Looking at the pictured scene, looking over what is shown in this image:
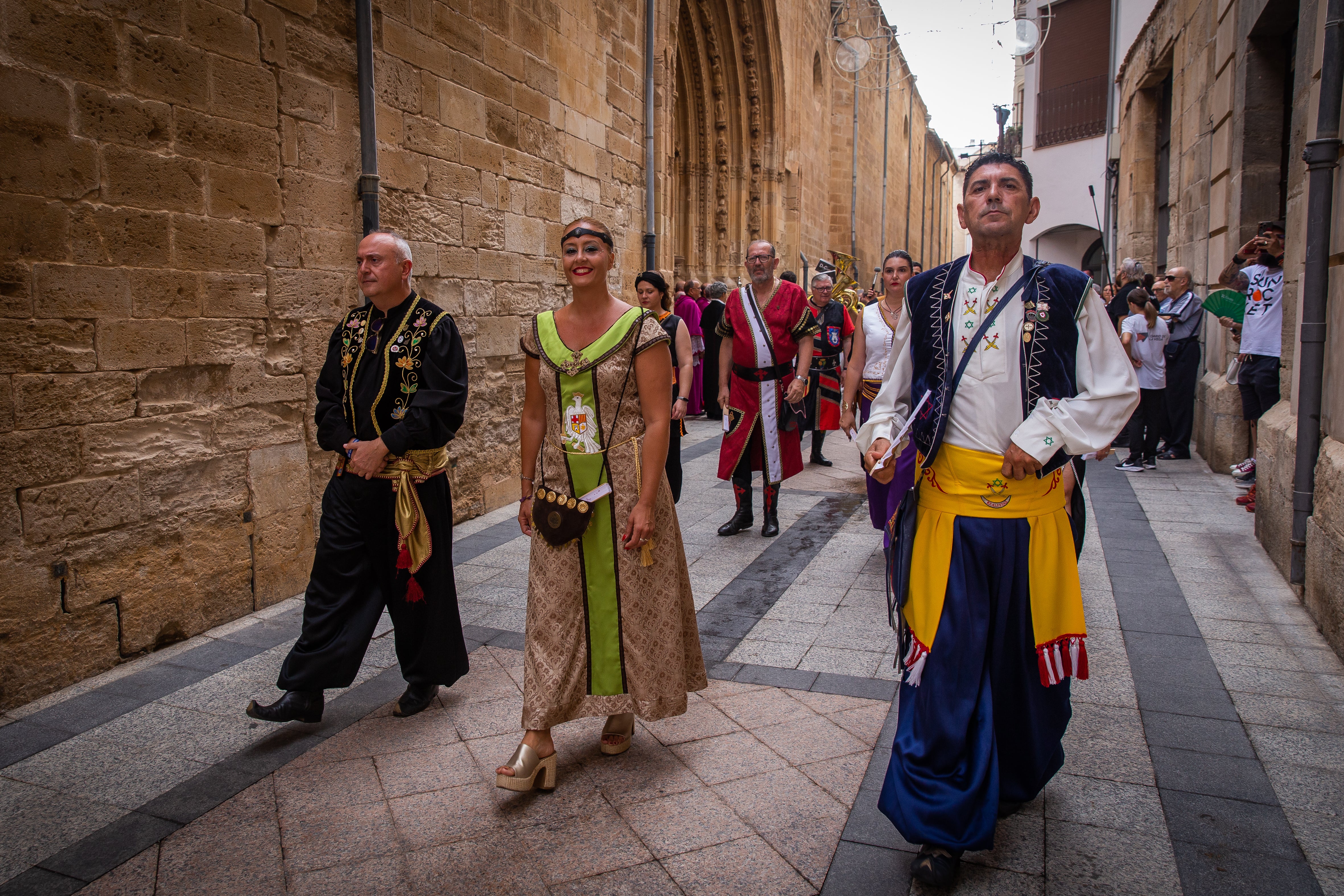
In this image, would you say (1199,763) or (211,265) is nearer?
(1199,763)

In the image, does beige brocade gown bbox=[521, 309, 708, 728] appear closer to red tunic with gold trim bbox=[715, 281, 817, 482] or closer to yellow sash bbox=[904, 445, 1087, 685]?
yellow sash bbox=[904, 445, 1087, 685]

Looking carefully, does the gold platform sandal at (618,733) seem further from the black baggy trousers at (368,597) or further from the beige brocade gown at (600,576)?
the black baggy trousers at (368,597)

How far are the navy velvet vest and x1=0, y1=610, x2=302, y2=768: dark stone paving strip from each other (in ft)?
10.5

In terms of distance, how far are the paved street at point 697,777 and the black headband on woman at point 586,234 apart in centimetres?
173

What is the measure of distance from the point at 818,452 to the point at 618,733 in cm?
646

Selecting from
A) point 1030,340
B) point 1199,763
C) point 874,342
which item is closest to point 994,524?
point 1030,340

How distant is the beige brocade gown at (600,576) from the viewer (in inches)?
119

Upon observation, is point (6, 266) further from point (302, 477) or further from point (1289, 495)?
point (1289, 495)

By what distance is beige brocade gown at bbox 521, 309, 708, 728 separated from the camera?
119 inches

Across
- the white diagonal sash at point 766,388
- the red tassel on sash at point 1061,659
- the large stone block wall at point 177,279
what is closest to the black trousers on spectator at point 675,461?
the white diagonal sash at point 766,388

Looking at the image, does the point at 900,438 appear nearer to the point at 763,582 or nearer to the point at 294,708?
the point at 294,708

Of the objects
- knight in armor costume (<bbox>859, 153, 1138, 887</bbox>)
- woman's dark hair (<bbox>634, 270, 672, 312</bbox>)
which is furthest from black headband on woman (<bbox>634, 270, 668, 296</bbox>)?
knight in armor costume (<bbox>859, 153, 1138, 887</bbox>)

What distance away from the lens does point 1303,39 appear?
5.55m

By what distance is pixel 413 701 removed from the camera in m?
3.64
